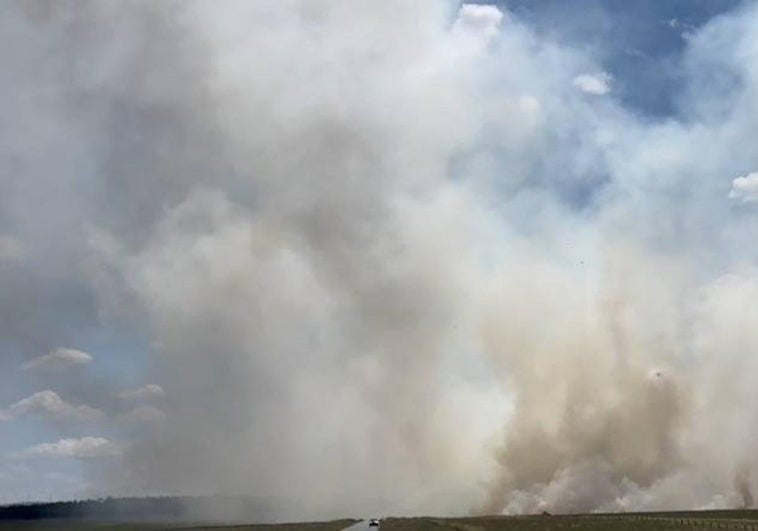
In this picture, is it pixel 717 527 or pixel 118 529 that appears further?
pixel 118 529

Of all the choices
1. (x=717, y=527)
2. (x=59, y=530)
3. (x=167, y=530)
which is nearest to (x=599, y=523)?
(x=717, y=527)

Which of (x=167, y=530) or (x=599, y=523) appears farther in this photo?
(x=167, y=530)

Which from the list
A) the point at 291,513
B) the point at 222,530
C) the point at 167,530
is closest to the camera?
the point at 222,530

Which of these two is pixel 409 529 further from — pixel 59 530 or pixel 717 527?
pixel 59 530

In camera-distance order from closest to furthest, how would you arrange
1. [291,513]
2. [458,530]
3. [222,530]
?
[458,530] < [222,530] < [291,513]

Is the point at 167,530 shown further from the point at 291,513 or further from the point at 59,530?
the point at 291,513

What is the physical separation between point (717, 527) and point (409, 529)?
3901cm

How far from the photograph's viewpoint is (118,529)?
17475 cm

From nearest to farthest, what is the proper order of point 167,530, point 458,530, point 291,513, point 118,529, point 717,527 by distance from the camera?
point 717,527, point 458,530, point 167,530, point 118,529, point 291,513

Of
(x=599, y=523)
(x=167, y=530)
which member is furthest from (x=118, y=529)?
(x=599, y=523)

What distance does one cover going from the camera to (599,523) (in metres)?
118

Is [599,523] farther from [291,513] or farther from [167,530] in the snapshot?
[291,513]

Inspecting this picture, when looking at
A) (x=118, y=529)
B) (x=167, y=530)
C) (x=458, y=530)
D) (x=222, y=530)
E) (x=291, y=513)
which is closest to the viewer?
(x=458, y=530)

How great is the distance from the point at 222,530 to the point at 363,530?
31.2m
